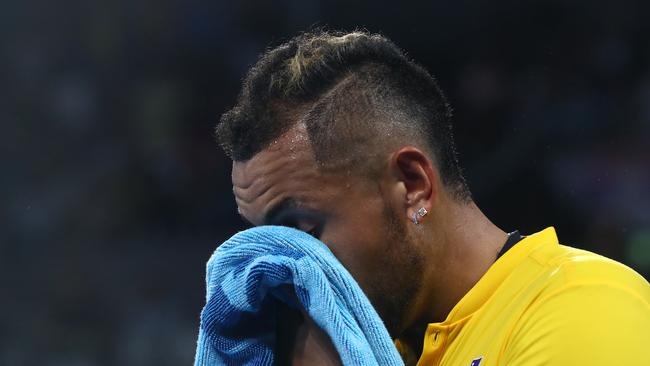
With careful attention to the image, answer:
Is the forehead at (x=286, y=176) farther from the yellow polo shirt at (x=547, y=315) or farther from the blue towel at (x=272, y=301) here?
the yellow polo shirt at (x=547, y=315)

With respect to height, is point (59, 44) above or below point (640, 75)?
above

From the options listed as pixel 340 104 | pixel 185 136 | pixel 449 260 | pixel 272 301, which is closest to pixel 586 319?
pixel 449 260

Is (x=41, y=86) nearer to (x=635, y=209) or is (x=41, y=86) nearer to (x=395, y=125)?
(x=635, y=209)

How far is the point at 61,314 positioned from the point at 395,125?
3020 millimetres

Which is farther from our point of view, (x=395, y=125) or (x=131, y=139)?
(x=131, y=139)

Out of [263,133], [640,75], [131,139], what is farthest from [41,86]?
[263,133]

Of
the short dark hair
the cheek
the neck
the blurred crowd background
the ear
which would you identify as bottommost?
the blurred crowd background

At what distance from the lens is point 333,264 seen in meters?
1.33

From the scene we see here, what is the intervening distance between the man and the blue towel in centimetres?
14

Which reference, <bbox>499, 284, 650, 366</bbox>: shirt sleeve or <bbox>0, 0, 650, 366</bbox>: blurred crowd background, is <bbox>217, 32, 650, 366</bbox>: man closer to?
<bbox>499, 284, 650, 366</bbox>: shirt sleeve

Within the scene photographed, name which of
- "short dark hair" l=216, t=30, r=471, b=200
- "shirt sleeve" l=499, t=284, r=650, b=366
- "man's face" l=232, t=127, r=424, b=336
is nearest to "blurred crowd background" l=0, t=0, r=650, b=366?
"short dark hair" l=216, t=30, r=471, b=200

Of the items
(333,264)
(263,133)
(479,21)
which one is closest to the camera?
(333,264)

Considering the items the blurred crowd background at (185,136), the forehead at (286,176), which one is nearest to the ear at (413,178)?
the forehead at (286,176)

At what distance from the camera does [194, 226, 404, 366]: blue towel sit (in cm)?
127
